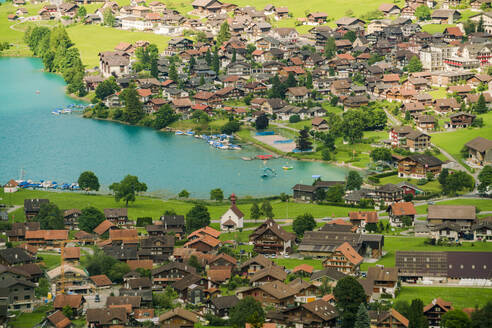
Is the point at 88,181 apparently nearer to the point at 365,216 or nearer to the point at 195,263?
the point at 195,263

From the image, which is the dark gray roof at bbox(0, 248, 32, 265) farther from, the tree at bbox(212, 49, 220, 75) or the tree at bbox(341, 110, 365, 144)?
the tree at bbox(212, 49, 220, 75)

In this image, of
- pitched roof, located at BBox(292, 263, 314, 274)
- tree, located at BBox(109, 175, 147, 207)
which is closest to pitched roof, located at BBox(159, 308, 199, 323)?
pitched roof, located at BBox(292, 263, 314, 274)

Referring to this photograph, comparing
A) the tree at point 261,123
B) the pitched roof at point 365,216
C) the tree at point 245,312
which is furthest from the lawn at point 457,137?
the tree at point 245,312

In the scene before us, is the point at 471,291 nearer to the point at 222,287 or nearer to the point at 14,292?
the point at 222,287

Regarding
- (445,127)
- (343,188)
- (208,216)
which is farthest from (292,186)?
(445,127)

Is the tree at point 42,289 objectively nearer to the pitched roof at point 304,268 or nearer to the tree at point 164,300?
the tree at point 164,300

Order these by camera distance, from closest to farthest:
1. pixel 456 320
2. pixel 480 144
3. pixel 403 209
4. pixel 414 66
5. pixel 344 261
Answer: pixel 456 320
pixel 344 261
pixel 403 209
pixel 480 144
pixel 414 66

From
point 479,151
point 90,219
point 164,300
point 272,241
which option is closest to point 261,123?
point 479,151
